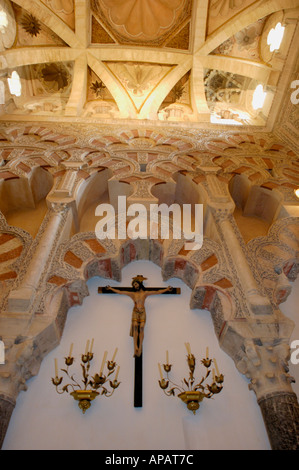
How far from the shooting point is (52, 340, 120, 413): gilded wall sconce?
11.5ft

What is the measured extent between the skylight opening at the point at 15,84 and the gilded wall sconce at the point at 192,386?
10.2 metres

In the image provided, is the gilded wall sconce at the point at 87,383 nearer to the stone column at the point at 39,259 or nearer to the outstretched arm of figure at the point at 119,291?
the stone column at the point at 39,259

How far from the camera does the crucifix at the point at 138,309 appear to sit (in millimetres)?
3805

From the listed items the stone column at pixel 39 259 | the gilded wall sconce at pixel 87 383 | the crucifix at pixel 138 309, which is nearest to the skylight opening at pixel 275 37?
the stone column at pixel 39 259

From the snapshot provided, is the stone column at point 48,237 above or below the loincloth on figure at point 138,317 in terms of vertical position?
above

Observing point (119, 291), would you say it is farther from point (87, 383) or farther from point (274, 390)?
point (274, 390)

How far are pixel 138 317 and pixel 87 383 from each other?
109cm

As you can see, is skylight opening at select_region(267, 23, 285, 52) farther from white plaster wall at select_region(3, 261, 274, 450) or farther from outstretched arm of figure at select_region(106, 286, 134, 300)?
white plaster wall at select_region(3, 261, 274, 450)

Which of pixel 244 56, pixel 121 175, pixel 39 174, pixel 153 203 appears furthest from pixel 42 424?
pixel 244 56

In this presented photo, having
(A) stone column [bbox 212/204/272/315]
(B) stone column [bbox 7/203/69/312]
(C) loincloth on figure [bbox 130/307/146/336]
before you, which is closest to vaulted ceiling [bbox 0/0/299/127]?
(A) stone column [bbox 212/204/272/315]

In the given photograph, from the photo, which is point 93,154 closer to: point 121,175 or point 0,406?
point 121,175

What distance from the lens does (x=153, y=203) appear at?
6.10m

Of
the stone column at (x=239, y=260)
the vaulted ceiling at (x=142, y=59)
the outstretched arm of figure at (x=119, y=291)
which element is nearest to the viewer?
the stone column at (x=239, y=260)
